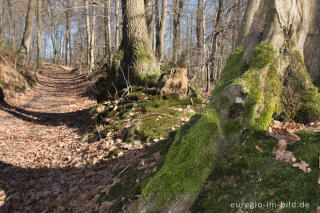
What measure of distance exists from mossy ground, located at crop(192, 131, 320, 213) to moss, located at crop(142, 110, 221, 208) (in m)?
0.23

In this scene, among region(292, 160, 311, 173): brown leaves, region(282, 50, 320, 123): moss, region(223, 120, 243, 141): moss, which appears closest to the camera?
region(292, 160, 311, 173): brown leaves

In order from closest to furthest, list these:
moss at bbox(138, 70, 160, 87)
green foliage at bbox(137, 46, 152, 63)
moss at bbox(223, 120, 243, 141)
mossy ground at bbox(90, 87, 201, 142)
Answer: moss at bbox(223, 120, 243, 141)
mossy ground at bbox(90, 87, 201, 142)
moss at bbox(138, 70, 160, 87)
green foliage at bbox(137, 46, 152, 63)

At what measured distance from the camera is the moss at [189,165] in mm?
1993

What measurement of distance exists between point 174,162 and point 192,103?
12.6ft

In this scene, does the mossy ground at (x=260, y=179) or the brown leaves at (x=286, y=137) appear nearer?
the mossy ground at (x=260, y=179)

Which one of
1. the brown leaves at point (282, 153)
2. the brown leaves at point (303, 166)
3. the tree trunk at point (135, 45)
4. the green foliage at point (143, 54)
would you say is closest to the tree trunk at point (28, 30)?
the tree trunk at point (135, 45)

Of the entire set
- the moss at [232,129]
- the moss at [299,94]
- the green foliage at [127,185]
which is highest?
the moss at [299,94]

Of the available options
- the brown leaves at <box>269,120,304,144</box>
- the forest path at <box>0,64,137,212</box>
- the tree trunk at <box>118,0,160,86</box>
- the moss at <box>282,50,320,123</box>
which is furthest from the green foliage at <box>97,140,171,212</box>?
the tree trunk at <box>118,0,160,86</box>

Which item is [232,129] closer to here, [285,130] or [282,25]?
[285,130]

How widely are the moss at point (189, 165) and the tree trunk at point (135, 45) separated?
17.6 ft

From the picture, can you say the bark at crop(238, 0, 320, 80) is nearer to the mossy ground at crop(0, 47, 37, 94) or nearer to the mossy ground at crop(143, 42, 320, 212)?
the mossy ground at crop(143, 42, 320, 212)

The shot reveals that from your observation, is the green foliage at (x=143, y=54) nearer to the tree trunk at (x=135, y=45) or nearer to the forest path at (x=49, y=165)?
the tree trunk at (x=135, y=45)

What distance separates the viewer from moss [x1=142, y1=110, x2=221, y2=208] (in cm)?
199

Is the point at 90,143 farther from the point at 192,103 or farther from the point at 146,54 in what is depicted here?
the point at 146,54
